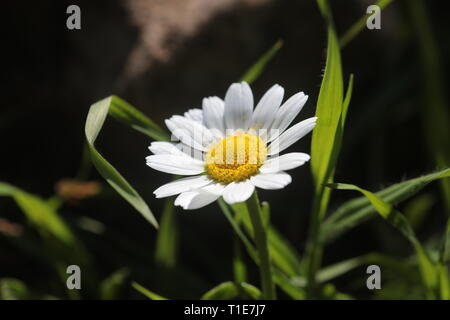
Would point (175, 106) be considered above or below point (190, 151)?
above

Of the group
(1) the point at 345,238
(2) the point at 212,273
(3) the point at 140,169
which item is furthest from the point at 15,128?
(1) the point at 345,238

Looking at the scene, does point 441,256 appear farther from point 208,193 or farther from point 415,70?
point 415,70

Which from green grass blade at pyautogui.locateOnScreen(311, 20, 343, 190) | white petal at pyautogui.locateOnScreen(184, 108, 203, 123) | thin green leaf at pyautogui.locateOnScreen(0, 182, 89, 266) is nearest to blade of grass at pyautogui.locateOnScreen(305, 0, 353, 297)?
green grass blade at pyautogui.locateOnScreen(311, 20, 343, 190)

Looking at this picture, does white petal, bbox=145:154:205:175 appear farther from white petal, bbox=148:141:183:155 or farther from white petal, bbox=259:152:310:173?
white petal, bbox=259:152:310:173

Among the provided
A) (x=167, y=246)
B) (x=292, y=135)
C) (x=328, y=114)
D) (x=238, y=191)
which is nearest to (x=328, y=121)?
(x=328, y=114)

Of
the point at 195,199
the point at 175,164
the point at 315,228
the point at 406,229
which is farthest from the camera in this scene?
the point at 315,228

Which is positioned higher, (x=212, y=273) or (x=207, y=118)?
(x=207, y=118)

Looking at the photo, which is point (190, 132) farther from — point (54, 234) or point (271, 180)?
point (54, 234)
